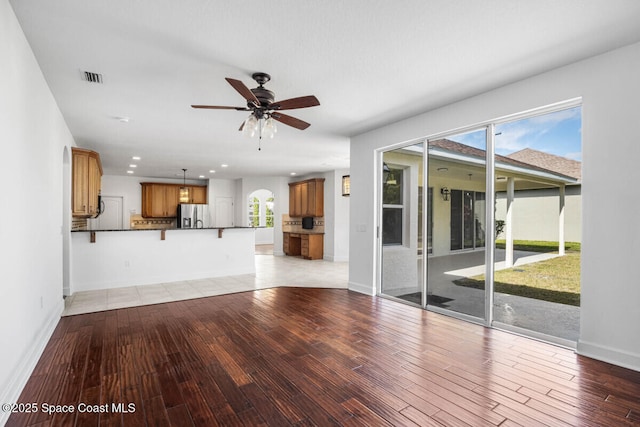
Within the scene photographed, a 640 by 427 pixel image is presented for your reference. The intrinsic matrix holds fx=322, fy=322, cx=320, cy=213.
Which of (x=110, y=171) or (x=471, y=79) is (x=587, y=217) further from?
(x=110, y=171)

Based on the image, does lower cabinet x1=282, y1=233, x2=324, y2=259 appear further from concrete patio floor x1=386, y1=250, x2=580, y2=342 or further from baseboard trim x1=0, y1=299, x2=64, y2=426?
baseboard trim x1=0, y1=299, x2=64, y2=426

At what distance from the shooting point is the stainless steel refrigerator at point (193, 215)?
10.3 m

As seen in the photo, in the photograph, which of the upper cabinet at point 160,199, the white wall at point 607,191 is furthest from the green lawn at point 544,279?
the upper cabinet at point 160,199

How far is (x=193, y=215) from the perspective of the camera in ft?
34.3

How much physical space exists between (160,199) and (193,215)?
1.16m

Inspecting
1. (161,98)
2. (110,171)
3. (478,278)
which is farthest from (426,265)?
(110,171)

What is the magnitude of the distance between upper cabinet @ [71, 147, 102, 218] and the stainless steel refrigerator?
185 inches

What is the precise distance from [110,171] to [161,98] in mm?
6897

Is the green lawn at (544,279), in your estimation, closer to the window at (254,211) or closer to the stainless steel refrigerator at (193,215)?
the stainless steel refrigerator at (193,215)

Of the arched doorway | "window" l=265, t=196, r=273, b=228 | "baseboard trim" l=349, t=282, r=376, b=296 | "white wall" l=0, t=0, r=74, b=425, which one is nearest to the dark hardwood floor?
"white wall" l=0, t=0, r=74, b=425

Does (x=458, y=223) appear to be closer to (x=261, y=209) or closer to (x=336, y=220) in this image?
(x=336, y=220)

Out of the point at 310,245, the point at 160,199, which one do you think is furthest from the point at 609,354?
the point at 160,199

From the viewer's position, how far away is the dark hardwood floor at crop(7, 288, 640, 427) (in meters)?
1.97

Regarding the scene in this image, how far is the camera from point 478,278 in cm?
386
